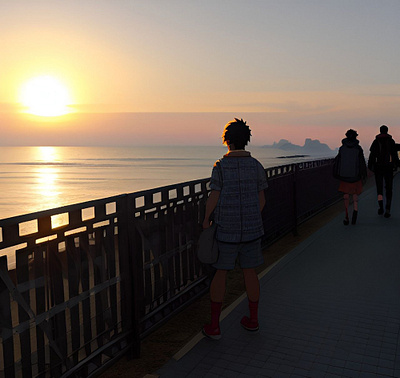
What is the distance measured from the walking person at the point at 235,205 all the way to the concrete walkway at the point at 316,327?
1.54 ft

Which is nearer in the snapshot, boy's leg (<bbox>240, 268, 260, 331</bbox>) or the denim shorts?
the denim shorts

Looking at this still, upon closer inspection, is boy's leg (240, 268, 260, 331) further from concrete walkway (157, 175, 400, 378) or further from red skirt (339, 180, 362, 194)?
red skirt (339, 180, 362, 194)

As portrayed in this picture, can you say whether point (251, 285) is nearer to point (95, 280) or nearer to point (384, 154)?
point (95, 280)

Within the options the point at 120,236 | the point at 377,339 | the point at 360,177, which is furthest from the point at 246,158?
the point at 360,177

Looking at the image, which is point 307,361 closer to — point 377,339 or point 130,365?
point 377,339

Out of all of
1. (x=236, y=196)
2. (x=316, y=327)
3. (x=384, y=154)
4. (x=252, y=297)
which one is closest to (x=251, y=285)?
(x=252, y=297)

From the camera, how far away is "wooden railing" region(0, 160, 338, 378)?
314 centimetres

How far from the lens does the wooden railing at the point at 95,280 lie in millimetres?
3145

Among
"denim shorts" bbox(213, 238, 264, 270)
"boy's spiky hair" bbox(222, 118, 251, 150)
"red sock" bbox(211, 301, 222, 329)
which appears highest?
"boy's spiky hair" bbox(222, 118, 251, 150)

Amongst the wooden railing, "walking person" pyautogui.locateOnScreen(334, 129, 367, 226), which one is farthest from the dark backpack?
the wooden railing

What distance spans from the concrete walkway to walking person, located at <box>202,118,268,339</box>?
0.47 metres

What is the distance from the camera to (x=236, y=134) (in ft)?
14.2

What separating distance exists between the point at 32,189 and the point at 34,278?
55.0 metres

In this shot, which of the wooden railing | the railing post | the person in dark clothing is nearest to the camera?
the wooden railing
